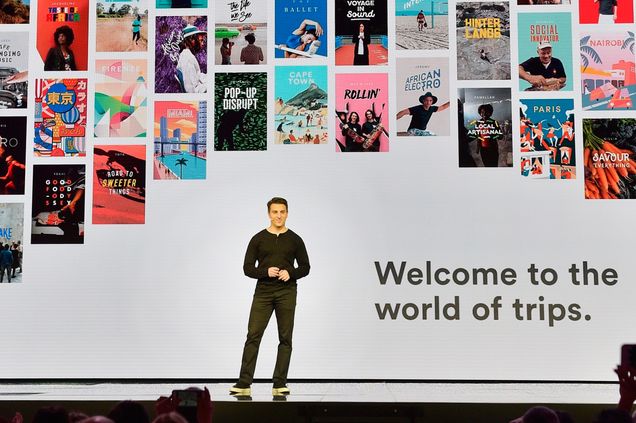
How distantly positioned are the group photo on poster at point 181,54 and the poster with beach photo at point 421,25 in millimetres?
1501

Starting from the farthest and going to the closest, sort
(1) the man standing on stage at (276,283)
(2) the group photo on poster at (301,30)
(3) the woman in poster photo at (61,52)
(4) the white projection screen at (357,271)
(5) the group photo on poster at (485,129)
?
(3) the woman in poster photo at (61,52) → (2) the group photo on poster at (301,30) → (5) the group photo on poster at (485,129) → (4) the white projection screen at (357,271) → (1) the man standing on stage at (276,283)

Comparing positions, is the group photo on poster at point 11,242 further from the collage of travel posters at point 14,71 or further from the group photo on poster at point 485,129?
the group photo on poster at point 485,129

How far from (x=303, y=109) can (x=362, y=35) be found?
2.38ft

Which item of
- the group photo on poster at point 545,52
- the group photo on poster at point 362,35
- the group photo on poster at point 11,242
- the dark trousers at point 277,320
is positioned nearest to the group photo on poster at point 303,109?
the group photo on poster at point 362,35

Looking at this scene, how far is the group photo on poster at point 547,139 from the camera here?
19.4 feet

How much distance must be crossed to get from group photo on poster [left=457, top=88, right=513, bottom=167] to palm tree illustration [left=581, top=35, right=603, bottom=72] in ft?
2.06

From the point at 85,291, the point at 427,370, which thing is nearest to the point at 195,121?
the point at 85,291

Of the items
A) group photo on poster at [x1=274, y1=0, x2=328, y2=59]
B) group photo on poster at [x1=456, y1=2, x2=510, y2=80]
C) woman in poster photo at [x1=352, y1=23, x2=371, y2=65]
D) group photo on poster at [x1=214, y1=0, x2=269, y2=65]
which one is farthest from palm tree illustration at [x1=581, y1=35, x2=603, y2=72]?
group photo on poster at [x1=214, y1=0, x2=269, y2=65]

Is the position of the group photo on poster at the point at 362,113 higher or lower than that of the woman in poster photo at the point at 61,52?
lower

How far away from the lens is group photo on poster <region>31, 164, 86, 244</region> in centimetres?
600

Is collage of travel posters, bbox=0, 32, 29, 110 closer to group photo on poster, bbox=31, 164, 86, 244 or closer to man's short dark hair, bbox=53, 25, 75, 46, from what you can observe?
man's short dark hair, bbox=53, 25, 75, 46

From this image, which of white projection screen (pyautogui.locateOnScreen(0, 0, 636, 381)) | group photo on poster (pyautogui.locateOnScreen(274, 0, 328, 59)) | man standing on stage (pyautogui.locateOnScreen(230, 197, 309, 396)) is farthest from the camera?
group photo on poster (pyautogui.locateOnScreen(274, 0, 328, 59))

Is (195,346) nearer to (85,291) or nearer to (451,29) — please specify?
(85,291)

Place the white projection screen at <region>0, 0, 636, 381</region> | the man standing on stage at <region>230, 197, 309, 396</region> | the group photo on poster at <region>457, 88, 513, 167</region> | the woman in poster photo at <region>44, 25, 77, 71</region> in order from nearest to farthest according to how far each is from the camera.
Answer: the man standing on stage at <region>230, 197, 309, 396</region> → the white projection screen at <region>0, 0, 636, 381</region> → the group photo on poster at <region>457, 88, 513, 167</region> → the woman in poster photo at <region>44, 25, 77, 71</region>
